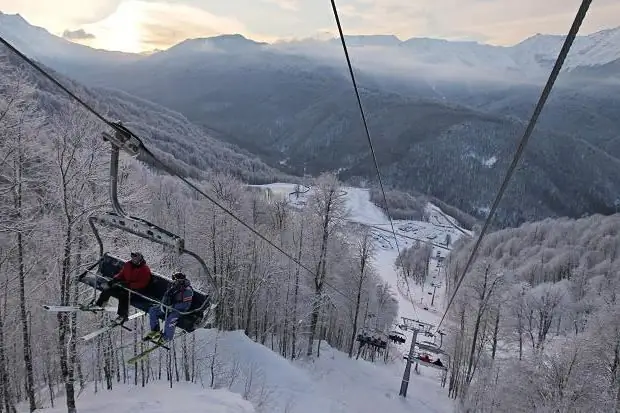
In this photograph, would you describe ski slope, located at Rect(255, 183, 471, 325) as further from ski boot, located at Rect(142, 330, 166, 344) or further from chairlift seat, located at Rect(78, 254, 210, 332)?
ski boot, located at Rect(142, 330, 166, 344)

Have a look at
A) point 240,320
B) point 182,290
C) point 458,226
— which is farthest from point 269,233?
point 458,226

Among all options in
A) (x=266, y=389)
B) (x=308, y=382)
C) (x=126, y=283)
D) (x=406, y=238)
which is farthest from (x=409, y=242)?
(x=126, y=283)

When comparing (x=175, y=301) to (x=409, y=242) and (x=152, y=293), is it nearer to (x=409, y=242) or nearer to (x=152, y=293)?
(x=152, y=293)

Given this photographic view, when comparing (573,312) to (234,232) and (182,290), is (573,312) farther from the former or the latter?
(182,290)

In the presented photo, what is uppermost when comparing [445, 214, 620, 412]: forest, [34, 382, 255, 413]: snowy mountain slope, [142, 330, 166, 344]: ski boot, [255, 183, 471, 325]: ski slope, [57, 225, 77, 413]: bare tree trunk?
[142, 330, 166, 344]: ski boot

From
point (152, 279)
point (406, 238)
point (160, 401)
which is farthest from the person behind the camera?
point (406, 238)

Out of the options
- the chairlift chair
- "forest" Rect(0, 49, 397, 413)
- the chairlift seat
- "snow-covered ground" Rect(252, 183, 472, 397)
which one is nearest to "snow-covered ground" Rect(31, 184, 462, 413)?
"forest" Rect(0, 49, 397, 413)

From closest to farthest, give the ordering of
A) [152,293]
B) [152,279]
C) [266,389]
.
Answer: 1. [152,293]
2. [152,279]
3. [266,389]
